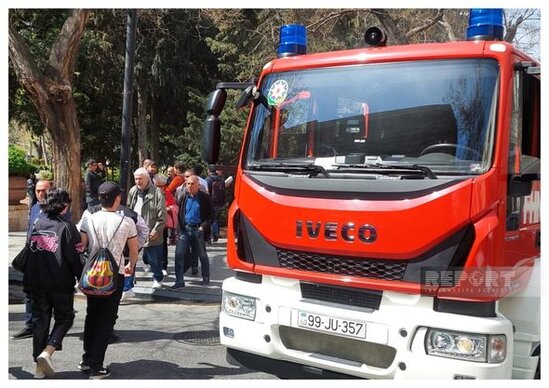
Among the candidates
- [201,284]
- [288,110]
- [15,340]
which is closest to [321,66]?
[288,110]

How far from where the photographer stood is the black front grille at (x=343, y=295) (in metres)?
3.84

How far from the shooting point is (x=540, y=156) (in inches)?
164

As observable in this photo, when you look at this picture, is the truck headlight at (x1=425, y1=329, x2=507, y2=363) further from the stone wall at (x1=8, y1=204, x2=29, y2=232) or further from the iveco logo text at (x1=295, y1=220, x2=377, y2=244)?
the stone wall at (x1=8, y1=204, x2=29, y2=232)

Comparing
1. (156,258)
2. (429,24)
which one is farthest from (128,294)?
(429,24)

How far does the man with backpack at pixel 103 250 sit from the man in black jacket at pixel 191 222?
3.45 metres

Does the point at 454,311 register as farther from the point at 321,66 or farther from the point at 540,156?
the point at 321,66

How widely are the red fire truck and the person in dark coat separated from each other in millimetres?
1430

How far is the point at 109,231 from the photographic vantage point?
4938 millimetres

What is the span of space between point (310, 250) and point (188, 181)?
4.83 meters

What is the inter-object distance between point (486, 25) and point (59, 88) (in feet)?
28.4

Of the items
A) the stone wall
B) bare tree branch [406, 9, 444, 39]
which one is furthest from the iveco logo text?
the stone wall

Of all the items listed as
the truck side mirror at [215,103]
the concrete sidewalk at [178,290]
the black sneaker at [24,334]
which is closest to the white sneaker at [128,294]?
the concrete sidewalk at [178,290]

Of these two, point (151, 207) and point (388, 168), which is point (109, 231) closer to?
point (388, 168)

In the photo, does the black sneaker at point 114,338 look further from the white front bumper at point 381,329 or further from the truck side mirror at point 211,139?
the truck side mirror at point 211,139
